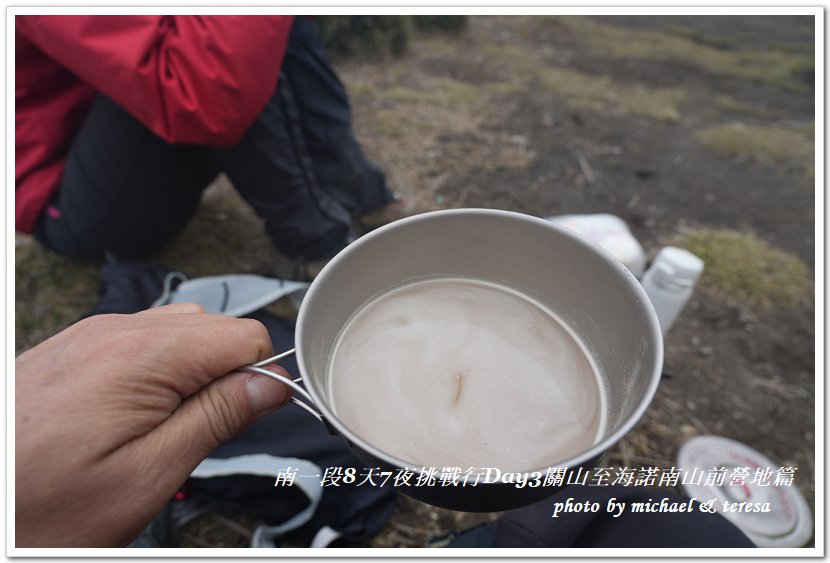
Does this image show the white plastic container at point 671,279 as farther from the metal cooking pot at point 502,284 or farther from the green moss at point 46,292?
the green moss at point 46,292

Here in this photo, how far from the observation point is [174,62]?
1.68 metres

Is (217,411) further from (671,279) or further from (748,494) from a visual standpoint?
(748,494)

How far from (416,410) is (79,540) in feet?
1.90

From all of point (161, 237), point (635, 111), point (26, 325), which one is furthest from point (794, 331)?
point (26, 325)

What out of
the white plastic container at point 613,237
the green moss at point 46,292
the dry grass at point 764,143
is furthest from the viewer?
the dry grass at point 764,143

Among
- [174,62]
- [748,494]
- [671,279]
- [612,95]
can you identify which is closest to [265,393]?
[174,62]

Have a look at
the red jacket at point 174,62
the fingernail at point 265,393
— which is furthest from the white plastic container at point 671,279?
the red jacket at point 174,62

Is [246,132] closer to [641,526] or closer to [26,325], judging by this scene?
[26,325]

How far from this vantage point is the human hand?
747 millimetres

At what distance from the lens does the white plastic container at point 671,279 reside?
1827mm

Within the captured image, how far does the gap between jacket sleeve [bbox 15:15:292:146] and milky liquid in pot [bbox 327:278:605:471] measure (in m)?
1.12

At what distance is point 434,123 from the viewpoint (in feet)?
12.6

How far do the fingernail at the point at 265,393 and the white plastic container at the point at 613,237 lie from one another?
4.63ft

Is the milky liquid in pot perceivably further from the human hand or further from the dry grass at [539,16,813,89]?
the dry grass at [539,16,813,89]
